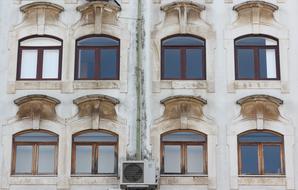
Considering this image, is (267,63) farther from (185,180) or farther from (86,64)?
(86,64)

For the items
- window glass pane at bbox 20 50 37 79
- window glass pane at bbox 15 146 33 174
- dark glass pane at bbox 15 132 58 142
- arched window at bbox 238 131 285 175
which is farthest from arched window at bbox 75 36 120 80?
arched window at bbox 238 131 285 175

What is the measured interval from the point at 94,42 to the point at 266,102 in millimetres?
5879

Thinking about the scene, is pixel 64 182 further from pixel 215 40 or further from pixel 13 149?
pixel 215 40

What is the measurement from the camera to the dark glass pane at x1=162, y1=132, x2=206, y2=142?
1995 centimetres

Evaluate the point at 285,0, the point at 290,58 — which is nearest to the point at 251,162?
the point at 290,58

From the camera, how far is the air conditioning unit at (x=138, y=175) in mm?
18734

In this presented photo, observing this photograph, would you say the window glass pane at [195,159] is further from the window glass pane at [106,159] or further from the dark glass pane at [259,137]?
the window glass pane at [106,159]

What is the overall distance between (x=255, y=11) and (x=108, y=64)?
5066mm

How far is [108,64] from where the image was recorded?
68.1ft

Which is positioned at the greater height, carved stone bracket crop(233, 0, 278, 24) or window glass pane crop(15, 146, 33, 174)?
carved stone bracket crop(233, 0, 278, 24)

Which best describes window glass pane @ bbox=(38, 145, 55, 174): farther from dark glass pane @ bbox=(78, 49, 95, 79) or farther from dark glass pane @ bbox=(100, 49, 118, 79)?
dark glass pane @ bbox=(100, 49, 118, 79)

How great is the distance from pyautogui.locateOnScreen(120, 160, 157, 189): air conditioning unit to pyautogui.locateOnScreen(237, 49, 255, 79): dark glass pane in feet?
14.1

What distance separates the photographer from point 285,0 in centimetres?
2109

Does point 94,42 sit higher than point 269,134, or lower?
higher
